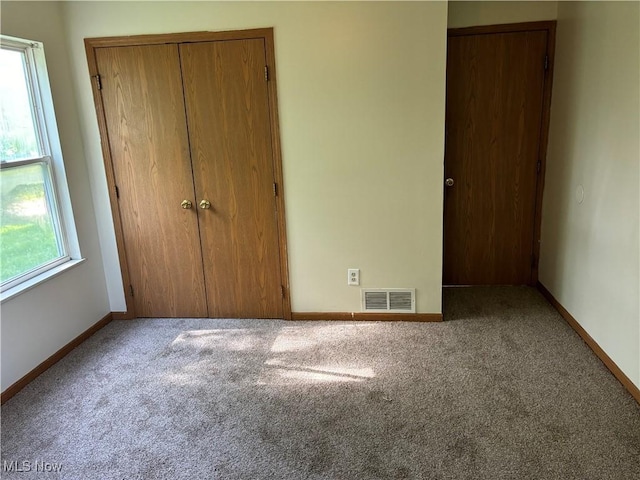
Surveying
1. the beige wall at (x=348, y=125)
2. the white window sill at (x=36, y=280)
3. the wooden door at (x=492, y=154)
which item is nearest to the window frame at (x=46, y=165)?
the white window sill at (x=36, y=280)

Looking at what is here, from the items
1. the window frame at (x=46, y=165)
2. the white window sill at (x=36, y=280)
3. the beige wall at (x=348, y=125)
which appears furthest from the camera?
the beige wall at (x=348, y=125)

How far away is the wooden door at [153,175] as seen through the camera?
3.04 m

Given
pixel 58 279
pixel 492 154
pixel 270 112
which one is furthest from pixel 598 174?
pixel 58 279

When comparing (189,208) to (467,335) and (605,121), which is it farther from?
(605,121)

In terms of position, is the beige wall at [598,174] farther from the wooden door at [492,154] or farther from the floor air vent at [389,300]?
the floor air vent at [389,300]

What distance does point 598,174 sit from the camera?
8.90ft

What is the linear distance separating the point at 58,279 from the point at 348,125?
2135mm

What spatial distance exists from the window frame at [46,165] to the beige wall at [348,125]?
0.25 m

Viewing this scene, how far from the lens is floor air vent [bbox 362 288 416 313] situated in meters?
3.23

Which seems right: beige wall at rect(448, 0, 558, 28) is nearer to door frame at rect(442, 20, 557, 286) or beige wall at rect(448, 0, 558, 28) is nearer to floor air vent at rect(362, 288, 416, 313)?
door frame at rect(442, 20, 557, 286)

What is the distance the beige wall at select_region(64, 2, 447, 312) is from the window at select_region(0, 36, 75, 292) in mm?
279

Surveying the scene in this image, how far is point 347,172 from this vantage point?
3.05 metres

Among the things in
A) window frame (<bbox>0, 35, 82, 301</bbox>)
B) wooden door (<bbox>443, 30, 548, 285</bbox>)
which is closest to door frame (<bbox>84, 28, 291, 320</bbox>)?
window frame (<bbox>0, 35, 82, 301</bbox>)

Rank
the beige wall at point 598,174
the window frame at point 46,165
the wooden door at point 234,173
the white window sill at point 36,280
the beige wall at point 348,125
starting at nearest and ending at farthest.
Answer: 1. the beige wall at point 598,174
2. the white window sill at point 36,280
3. the window frame at point 46,165
4. the beige wall at point 348,125
5. the wooden door at point 234,173
